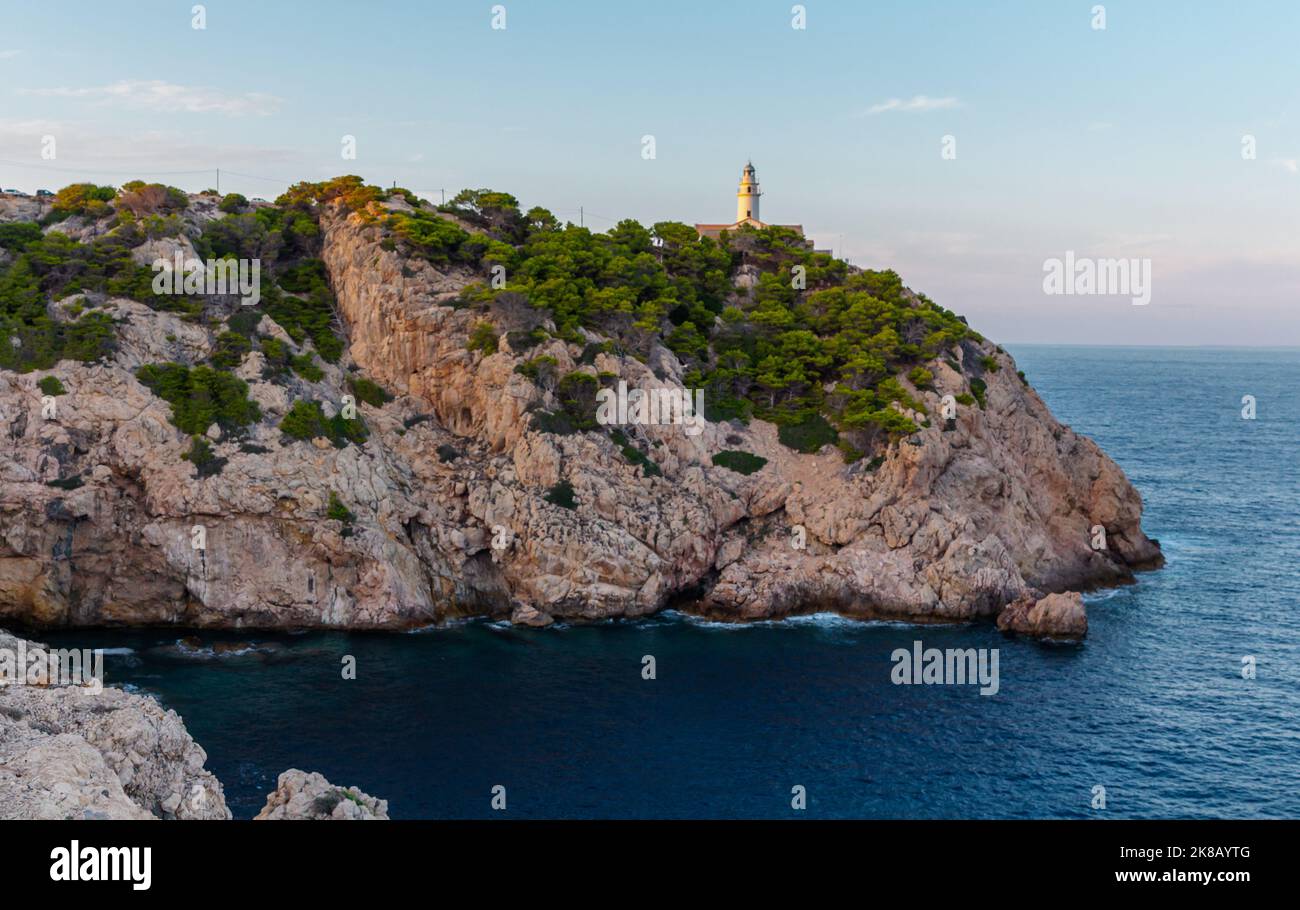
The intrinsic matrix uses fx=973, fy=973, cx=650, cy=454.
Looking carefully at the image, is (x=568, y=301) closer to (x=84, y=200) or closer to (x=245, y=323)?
(x=245, y=323)

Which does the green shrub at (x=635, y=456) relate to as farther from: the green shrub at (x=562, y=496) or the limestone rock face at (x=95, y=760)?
the limestone rock face at (x=95, y=760)

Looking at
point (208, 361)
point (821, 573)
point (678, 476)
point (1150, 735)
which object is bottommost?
point (1150, 735)

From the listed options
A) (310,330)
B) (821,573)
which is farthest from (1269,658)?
(310,330)

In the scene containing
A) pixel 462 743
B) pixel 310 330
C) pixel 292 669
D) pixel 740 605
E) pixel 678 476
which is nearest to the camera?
pixel 462 743

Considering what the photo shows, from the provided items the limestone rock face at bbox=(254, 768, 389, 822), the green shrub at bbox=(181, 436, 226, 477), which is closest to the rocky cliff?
the green shrub at bbox=(181, 436, 226, 477)
